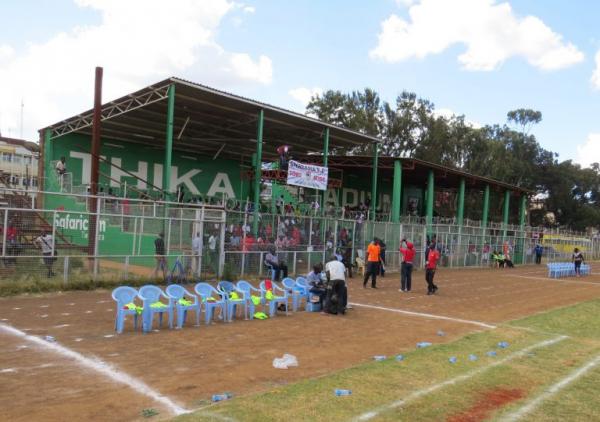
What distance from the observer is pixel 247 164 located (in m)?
40.1

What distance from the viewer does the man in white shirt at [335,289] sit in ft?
40.9

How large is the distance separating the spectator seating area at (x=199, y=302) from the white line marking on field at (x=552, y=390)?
615 cm

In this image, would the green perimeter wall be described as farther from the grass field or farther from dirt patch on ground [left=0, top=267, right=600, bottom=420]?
the grass field

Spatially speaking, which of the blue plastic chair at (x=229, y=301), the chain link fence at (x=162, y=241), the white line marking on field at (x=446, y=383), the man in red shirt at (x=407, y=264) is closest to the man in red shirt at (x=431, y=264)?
the man in red shirt at (x=407, y=264)

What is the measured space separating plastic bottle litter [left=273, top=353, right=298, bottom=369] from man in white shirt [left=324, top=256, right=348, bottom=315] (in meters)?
4.60

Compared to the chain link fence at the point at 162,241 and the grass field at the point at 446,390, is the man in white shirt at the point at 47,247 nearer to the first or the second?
the chain link fence at the point at 162,241

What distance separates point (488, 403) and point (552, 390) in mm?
A: 1216

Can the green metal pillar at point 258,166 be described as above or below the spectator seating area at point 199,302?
above

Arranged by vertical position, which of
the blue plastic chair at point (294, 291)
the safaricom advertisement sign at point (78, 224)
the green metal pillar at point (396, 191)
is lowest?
the blue plastic chair at point (294, 291)

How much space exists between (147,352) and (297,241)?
13178 millimetres

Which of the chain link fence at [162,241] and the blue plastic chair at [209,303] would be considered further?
the chain link fence at [162,241]

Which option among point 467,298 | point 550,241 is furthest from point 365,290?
point 550,241

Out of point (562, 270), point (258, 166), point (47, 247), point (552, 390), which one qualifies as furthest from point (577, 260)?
point (47, 247)

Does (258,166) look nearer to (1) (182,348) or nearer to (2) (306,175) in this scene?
(2) (306,175)
